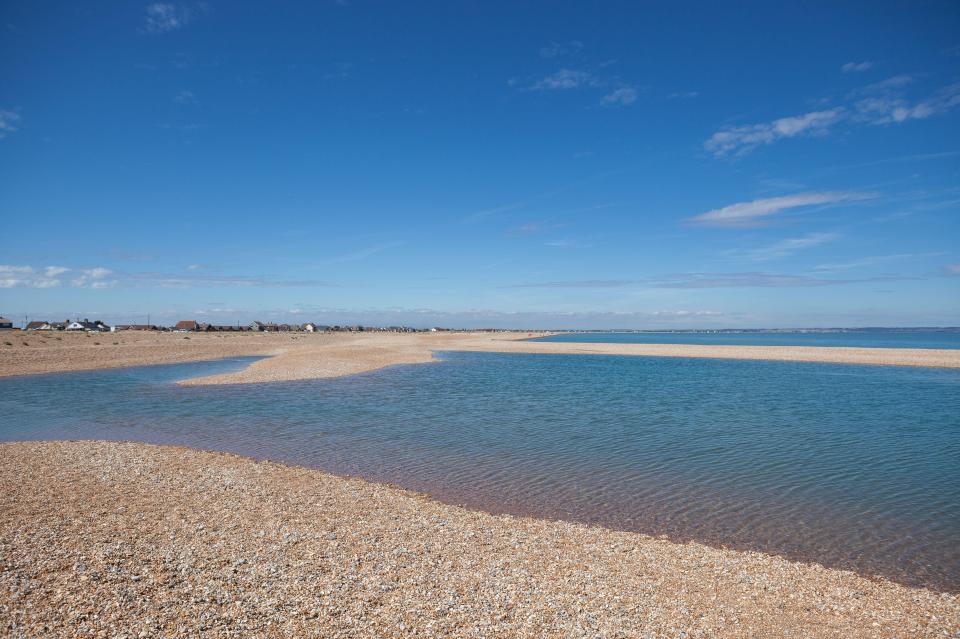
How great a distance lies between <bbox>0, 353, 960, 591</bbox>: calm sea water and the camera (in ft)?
34.1

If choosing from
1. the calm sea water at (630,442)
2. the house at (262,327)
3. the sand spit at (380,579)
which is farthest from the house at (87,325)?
the sand spit at (380,579)

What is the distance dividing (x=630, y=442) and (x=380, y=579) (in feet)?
40.1

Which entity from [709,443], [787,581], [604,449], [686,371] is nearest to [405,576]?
[787,581]

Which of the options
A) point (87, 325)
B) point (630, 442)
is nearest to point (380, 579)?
point (630, 442)

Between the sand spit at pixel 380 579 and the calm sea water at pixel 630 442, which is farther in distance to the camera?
the calm sea water at pixel 630 442

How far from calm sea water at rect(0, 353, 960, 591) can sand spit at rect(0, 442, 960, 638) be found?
162 cm

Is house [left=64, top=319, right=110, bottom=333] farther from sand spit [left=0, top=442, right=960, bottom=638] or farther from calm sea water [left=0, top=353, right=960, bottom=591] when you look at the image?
sand spit [left=0, top=442, right=960, bottom=638]

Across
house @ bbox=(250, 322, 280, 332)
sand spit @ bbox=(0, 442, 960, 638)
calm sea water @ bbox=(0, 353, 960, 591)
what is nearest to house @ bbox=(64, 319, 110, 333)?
house @ bbox=(250, 322, 280, 332)

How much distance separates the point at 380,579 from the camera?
7242 millimetres

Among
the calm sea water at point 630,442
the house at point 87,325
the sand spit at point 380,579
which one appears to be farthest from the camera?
the house at point 87,325

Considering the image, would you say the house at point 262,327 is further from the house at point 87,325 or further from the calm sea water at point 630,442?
the calm sea water at point 630,442

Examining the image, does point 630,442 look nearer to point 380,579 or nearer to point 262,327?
point 380,579

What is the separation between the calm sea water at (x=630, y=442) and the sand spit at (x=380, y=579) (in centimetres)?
162

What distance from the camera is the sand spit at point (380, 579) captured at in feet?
20.2
